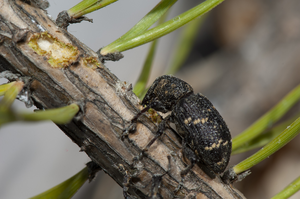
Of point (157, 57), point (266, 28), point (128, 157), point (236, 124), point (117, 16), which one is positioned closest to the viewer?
point (128, 157)

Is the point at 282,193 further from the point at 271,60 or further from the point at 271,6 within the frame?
the point at 271,6

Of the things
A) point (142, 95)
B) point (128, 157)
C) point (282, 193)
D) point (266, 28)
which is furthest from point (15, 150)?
point (266, 28)

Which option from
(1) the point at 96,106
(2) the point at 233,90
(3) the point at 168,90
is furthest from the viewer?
(2) the point at 233,90

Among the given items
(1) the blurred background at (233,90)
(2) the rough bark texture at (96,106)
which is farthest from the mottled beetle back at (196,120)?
(1) the blurred background at (233,90)

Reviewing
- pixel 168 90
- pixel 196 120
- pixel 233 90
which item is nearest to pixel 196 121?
pixel 196 120

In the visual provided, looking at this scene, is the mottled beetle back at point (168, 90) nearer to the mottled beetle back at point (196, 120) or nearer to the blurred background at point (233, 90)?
the mottled beetle back at point (196, 120)

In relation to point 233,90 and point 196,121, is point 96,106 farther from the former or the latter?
point 233,90
